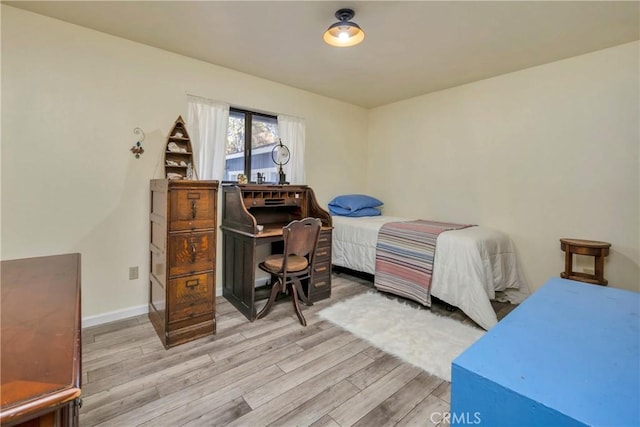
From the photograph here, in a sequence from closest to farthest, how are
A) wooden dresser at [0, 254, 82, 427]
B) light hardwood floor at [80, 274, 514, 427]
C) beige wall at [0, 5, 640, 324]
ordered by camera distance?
wooden dresser at [0, 254, 82, 427]
light hardwood floor at [80, 274, 514, 427]
beige wall at [0, 5, 640, 324]

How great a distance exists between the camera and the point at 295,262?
281cm

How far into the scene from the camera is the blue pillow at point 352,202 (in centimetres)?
401

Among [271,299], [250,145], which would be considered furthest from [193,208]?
[250,145]

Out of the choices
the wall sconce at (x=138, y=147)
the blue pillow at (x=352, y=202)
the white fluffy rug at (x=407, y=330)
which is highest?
the wall sconce at (x=138, y=147)

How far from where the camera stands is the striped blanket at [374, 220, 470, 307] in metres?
2.85

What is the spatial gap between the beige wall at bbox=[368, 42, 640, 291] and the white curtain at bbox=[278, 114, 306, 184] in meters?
1.60

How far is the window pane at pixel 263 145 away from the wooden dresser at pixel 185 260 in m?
1.28

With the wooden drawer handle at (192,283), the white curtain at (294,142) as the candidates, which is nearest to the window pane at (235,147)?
the white curtain at (294,142)

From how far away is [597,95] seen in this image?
269cm

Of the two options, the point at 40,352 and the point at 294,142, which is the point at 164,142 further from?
the point at 40,352

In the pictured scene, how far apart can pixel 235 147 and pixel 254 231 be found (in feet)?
4.21

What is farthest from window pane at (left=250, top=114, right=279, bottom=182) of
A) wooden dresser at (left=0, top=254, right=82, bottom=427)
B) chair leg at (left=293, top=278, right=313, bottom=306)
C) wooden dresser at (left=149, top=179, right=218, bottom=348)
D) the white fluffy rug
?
wooden dresser at (left=0, top=254, right=82, bottom=427)
